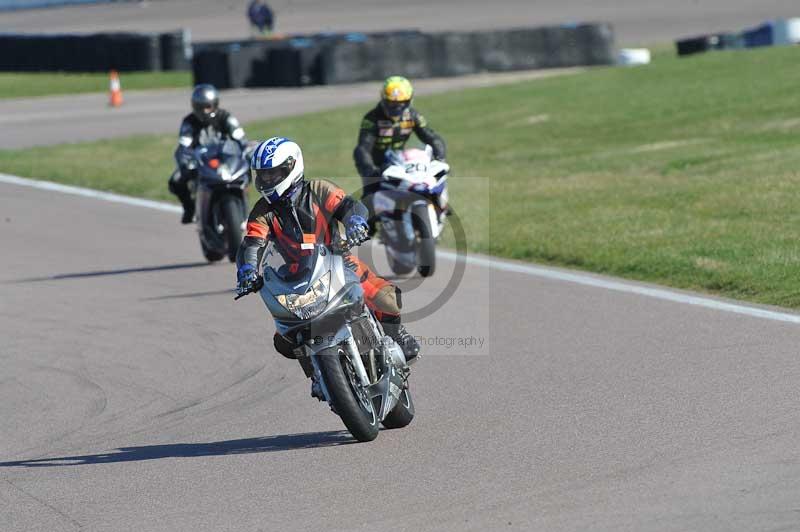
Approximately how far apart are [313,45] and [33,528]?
96.6ft

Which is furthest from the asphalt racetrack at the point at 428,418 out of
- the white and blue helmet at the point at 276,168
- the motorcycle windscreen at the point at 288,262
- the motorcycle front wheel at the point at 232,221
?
the white and blue helmet at the point at 276,168

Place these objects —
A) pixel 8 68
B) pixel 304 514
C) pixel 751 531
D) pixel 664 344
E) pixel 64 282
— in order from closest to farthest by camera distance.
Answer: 1. pixel 751 531
2. pixel 304 514
3. pixel 664 344
4. pixel 64 282
5. pixel 8 68

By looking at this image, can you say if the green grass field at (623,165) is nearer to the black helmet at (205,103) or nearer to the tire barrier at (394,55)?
the black helmet at (205,103)

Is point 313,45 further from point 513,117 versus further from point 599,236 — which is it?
point 599,236

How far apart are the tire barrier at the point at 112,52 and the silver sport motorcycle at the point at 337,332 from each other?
3725 centimetres

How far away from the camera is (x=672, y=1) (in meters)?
53.9

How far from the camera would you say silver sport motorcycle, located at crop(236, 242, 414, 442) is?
734 cm

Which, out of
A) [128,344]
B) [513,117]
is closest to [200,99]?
[128,344]

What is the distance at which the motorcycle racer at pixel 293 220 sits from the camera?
7.59 metres

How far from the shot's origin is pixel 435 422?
809 centimetres

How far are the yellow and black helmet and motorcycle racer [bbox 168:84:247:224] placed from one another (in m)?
1.68

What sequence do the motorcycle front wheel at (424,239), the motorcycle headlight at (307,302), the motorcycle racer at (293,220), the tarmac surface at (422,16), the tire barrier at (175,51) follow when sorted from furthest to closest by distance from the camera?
1. the tarmac surface at (422,16)
2. the tire barrier at (175,51)
3. the motorcycle front wheel at (424,239)
4. the motorcycle racer at (293,220)
5. the motorcycle headlight at (307,302)

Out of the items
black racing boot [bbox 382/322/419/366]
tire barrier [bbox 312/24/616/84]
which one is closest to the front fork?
black racing boot [bbox 382/322/419/366]

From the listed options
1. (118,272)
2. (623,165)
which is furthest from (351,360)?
(623,165)
